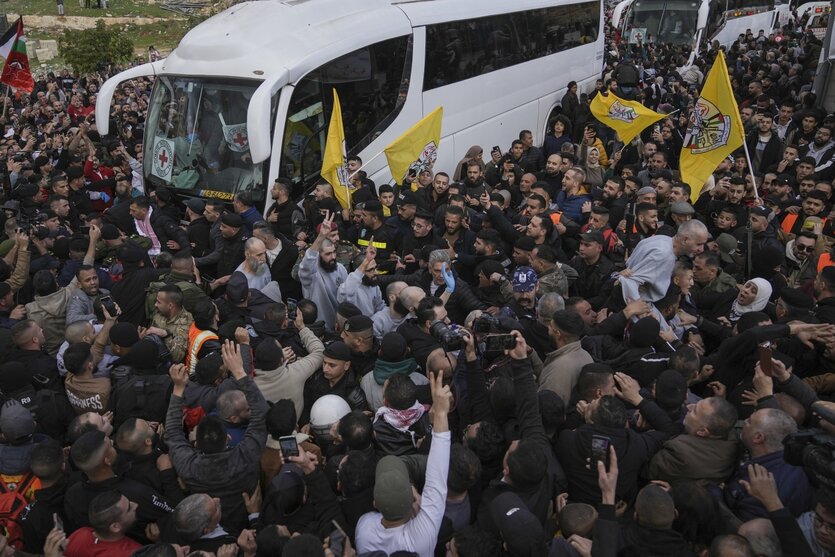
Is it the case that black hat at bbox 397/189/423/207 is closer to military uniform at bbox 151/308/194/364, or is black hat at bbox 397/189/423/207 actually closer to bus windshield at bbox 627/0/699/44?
military uniform at bbox 151/308/194/364

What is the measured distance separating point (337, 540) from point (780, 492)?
235 centimetres

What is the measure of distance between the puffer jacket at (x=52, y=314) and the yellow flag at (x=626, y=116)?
734 cm

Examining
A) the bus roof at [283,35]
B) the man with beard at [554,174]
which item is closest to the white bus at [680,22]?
the man with beard at [554,174]

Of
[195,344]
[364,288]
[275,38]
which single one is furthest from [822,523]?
[275,38]

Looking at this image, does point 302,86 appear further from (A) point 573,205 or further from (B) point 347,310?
(B) point 347,310

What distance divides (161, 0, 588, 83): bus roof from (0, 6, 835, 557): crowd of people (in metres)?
1.60

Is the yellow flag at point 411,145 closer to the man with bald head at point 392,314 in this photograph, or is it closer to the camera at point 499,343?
the man with bald head at point 392,314

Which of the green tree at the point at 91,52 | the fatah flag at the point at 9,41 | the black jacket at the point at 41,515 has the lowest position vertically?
the black jacket at the point at 41,515

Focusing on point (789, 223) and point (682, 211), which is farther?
point (789, 223)

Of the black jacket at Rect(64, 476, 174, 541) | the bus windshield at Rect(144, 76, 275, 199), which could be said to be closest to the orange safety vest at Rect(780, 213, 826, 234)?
the bus windshield at Rect(144, 76, 275, 199)

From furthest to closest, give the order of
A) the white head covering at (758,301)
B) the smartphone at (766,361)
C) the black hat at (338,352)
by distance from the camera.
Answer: the white head covering at (758,301), the black hat at (338,352), the smartphone at (766,361)

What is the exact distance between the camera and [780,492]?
11.9 ft

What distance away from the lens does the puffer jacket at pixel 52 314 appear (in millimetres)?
6113

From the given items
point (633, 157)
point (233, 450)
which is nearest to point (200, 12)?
point (633, 157)
